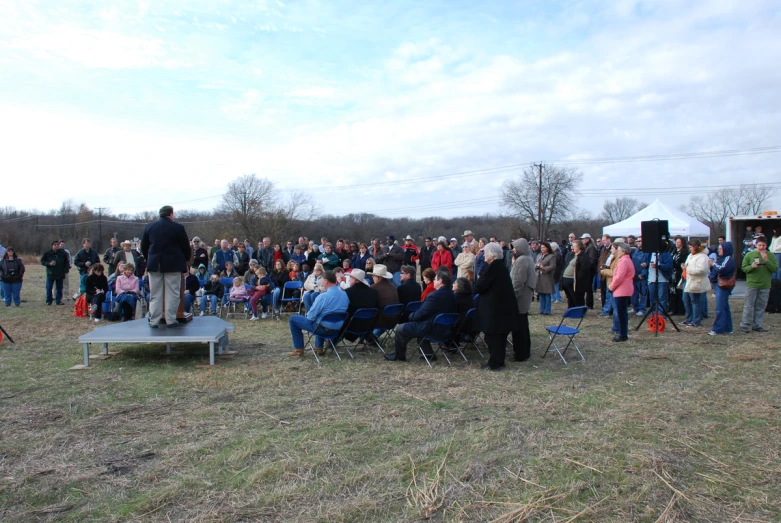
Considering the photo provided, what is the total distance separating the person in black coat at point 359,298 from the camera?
7.58 metres

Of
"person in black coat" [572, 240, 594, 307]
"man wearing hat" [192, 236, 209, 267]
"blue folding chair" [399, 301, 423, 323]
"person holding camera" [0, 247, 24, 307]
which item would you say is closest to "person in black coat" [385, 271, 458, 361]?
"blue folding chair" [399, 301, 423, 323]

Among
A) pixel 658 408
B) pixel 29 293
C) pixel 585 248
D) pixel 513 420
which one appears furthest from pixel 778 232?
pixel 29 293

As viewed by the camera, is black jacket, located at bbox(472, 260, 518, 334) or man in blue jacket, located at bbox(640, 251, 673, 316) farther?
man in blue jacket, located at bbox(640, 251, 673, 316)

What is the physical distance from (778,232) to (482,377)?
15.1 metres

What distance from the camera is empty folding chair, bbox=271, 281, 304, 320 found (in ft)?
38.9

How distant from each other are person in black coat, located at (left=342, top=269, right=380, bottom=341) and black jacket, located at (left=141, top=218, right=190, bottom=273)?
224cm

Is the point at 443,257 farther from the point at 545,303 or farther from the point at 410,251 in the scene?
the point at 545,303

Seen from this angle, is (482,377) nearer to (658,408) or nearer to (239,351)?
(658,408)

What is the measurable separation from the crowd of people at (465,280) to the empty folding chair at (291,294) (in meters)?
0.14

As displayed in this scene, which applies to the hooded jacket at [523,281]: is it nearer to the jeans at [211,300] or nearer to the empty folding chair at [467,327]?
the empty folding chair at [467,327]

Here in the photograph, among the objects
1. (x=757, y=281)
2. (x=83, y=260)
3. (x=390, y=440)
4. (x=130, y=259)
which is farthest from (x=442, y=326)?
(x=83, y=260)

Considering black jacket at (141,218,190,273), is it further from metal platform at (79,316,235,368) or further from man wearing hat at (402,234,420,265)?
man wearing hat at (402,234,420,265)

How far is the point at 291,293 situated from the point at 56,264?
6.22 meters

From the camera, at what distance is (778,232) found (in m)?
16.8
